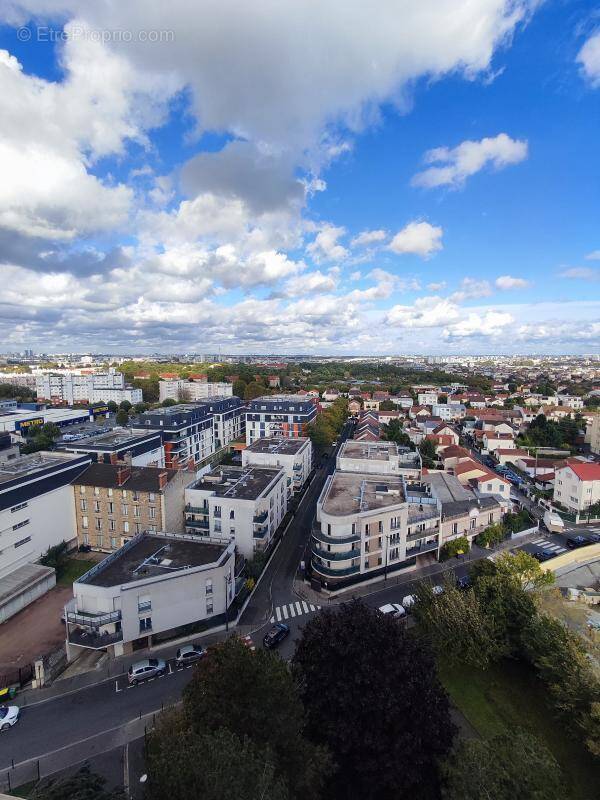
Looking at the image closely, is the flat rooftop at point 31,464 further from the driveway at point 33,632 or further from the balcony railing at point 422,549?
the balcony railing at point 422,549

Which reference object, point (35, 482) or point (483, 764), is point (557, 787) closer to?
point (483, 764)

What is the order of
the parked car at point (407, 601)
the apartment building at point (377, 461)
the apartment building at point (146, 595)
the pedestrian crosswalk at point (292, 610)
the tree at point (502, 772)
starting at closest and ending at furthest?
the tree at point (502, 772) < the apartment building at point (146, 595) < the pedestrian crosswalk at point (292, 610) < the parked car at point (407, 601) < the apartment building at point (377, 461)

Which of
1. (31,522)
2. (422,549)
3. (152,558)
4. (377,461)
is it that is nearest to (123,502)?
(31,522)

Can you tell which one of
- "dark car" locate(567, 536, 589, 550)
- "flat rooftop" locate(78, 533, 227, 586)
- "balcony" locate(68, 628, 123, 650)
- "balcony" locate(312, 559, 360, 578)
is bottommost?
"dark car" locate(567, 536, 589, 550)

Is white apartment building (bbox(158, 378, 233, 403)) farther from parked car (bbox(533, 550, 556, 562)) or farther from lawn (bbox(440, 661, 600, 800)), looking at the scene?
lawn (bbox(440, 661, 600, 800))

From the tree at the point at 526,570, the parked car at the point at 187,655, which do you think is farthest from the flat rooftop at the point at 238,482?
the tree at the point at 526,570

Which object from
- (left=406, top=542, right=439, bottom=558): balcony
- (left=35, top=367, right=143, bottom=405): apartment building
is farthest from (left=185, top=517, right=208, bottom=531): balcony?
(left=35, top=367, right=143, bottom=405): apartment building
